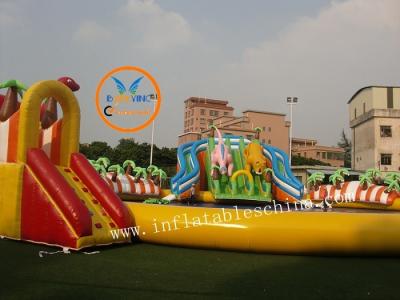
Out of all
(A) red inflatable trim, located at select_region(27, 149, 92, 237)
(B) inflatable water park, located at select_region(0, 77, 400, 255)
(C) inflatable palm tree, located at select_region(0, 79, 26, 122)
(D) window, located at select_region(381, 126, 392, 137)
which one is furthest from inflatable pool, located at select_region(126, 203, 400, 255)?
(D) window, located at select_region(381, 126, 392, 137)

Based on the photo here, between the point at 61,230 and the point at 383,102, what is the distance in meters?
28.4

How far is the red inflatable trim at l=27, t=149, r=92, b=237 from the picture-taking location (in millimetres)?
4488

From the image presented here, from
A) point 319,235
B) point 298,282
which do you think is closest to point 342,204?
point 319,235

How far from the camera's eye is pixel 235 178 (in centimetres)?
845

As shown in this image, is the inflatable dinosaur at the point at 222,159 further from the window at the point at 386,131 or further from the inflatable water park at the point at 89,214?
the window at the point at 386,131

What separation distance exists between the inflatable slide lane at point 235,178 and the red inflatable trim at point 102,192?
2.87 meters

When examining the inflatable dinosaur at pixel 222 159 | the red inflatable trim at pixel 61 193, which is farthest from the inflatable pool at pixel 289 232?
the inflatable dinosaur at pixel 222 159

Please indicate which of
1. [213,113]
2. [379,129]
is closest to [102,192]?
[379,129]

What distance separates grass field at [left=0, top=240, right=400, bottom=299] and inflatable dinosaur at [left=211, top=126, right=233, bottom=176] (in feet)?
12.3

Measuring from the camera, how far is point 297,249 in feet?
15.2

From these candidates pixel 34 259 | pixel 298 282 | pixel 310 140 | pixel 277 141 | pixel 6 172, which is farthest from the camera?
pixel 310 140

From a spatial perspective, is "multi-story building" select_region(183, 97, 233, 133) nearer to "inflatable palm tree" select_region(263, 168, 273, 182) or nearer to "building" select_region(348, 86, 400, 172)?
"building" select_region(348, 86, 400, 172)

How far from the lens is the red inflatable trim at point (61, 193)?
449 centimetres

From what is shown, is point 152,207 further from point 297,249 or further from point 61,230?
point 297,249
